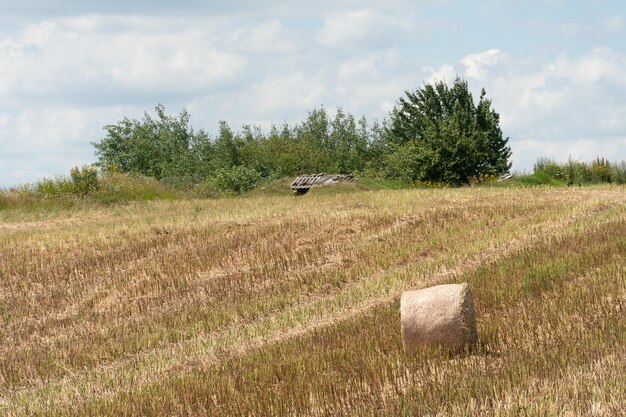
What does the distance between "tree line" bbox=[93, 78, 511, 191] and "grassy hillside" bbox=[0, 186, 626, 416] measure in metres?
13.3

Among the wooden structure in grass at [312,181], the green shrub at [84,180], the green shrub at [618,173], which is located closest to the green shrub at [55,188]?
the green shrub at [84,180]

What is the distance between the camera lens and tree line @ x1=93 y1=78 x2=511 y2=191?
4097 cm

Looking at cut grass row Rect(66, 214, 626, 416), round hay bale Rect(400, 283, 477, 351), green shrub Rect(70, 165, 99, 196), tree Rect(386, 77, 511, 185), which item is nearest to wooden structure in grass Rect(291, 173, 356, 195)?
tree Rect(386, 77, 511, 185)

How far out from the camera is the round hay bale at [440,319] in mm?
9242

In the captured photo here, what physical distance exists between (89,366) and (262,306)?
3261 millimetres

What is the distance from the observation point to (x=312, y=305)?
13836 millimetres

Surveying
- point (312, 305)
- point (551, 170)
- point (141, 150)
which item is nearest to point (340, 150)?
point (141, 150)

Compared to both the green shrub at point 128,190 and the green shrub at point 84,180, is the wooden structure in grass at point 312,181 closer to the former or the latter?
the green shrub at point 128,190

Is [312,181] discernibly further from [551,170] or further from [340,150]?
[340,150]

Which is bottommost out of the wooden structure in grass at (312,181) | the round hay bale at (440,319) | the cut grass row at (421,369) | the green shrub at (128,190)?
the cut grass row at (421,369)

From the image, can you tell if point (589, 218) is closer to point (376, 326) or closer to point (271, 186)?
point (376, 326)

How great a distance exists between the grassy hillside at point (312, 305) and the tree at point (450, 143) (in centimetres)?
1295

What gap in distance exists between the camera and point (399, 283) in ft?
→ 47.1

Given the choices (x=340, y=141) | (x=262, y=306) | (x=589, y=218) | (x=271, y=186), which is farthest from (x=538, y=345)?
(x=340, y=141)
